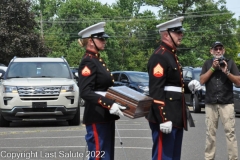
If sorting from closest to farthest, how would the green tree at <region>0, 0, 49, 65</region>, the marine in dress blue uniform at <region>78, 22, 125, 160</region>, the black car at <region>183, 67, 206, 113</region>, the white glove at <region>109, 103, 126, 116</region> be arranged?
the white glove at <region>109, 103, 126, 116</region> < the marine in dress blue uniform at <region>78, 22, 125, 160</region> < the black car at <region>183, 67, 206, 113</region> < the green tree at <region>0, 0, 49, 65</region>

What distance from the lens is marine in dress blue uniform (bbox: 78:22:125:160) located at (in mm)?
6906

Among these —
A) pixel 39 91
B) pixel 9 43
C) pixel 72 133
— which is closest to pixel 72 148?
pixel 72 133

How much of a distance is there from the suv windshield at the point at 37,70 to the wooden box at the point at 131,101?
1080 centimetres

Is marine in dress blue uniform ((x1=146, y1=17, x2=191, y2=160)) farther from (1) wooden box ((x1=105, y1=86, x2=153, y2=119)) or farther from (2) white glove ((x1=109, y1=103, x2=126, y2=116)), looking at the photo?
(2) white glove ((x1=109, y1=103, x2=126, y2=116))

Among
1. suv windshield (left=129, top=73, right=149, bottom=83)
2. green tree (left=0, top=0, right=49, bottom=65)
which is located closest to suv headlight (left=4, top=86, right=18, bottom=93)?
suv windshield (left=129, top=73, right=149, bottom=83)

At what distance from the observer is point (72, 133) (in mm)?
15562

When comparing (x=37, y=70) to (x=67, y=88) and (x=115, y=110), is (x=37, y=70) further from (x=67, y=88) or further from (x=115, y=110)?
(x=115, y=110)

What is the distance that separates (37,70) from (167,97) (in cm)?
1090

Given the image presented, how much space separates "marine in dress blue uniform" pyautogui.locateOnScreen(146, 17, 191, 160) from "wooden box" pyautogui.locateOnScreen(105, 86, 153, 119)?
17cm

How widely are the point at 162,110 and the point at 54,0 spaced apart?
93.5 meters

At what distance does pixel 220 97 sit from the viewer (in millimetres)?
10031

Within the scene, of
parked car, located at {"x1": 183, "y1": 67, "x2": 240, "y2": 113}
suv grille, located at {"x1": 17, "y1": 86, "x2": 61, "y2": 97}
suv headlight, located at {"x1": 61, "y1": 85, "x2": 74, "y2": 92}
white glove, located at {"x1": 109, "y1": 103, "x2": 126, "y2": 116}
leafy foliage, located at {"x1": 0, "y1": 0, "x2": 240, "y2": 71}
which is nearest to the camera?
white glove, located at {"x1": 109, "y1": 103, "x2": 126, "y2": 116}

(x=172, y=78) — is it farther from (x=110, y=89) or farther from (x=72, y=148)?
(x=72, y=148)

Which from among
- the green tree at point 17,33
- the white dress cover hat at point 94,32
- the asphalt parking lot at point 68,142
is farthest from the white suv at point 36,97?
the green tree at point 17,33
